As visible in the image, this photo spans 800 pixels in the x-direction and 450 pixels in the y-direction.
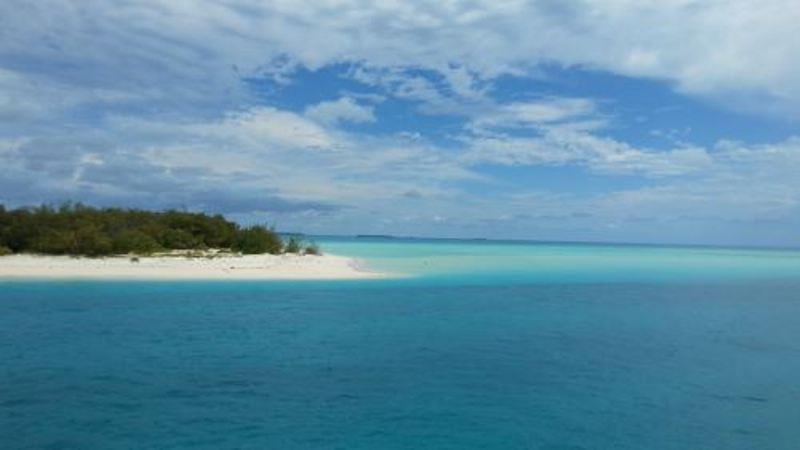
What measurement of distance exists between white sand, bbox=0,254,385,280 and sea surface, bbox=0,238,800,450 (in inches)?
344

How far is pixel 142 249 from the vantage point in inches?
1877

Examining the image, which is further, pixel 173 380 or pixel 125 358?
pixel 125 358

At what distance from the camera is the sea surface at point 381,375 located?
11.5 meters

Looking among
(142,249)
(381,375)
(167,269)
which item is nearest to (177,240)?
(142,249)

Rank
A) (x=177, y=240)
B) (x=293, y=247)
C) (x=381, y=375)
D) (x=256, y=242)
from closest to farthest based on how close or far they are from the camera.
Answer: (x=381, y=375), (x=177, y=240), (x=256, y=242), (x=293, y=247)

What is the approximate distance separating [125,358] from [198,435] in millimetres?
6426

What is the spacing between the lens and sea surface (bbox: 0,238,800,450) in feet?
37.7

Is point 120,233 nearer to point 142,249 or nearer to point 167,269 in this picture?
point 142,249

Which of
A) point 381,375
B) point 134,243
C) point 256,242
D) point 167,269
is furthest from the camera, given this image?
point 256,242

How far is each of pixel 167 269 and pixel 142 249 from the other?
656 cm

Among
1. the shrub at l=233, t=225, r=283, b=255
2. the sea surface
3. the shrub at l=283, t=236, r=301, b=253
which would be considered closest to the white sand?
the shrub at l=233, t=225, r=283, b=255

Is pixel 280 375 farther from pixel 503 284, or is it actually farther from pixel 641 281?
pixel 641 281

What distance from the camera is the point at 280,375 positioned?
1542 centimetres

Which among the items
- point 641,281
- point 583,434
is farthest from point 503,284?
point 583,434
